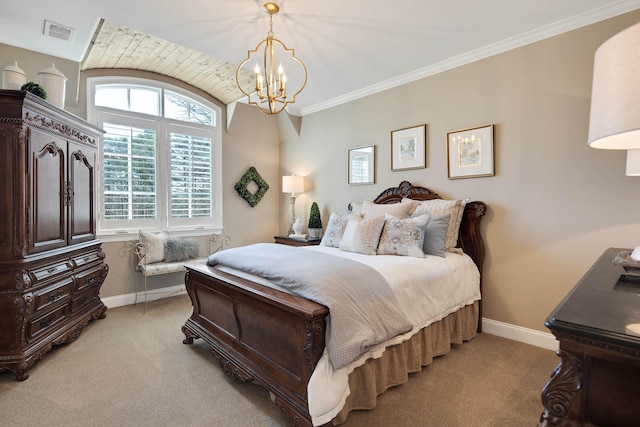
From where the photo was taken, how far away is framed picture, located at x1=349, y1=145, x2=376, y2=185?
13.4ft

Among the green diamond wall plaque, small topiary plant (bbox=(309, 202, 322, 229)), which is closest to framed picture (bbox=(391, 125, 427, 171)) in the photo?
small topiary plant (bbox=(309, 202, 322, 229))

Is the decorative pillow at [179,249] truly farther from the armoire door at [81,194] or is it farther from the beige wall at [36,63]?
the beige wall at [36,63]

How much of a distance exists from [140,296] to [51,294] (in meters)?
1.58

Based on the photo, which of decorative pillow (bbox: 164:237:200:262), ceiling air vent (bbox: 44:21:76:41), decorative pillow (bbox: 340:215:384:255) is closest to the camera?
ceiling air vent (bbox: 44:21:76:41)

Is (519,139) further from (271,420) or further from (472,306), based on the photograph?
(271,420)

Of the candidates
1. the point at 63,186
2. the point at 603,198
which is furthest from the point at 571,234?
the point at 63,186

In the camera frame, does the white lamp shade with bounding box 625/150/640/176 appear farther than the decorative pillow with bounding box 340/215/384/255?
No

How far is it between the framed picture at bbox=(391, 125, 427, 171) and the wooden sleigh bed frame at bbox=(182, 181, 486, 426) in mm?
1670

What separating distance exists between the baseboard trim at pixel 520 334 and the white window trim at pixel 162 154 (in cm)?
377

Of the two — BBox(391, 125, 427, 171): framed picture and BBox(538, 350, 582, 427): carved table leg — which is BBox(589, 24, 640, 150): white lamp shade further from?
BBox(391, 125, 427, 171): framed picture

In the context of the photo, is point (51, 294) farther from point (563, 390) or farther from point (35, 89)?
point (563, 390)

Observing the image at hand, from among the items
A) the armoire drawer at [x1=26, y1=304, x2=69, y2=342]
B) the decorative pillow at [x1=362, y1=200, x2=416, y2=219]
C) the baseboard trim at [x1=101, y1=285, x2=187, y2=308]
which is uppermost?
the decorative pillow at [x1=362, y1=200, x2=416, y2=219]

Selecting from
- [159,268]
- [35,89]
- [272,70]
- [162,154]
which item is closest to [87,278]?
[159,268]

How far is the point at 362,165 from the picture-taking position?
4211mm
